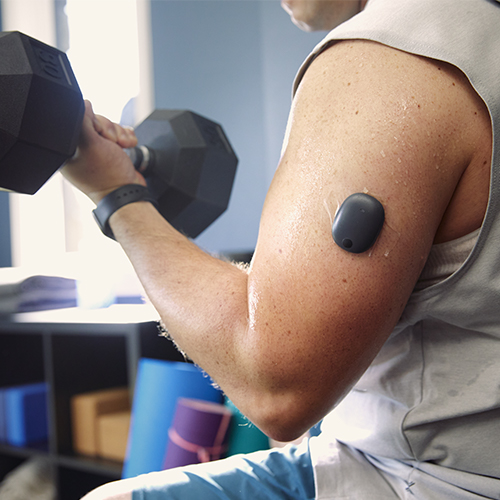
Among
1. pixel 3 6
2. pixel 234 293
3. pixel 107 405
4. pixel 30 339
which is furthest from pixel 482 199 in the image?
pixel 30 339

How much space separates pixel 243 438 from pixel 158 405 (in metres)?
0.27

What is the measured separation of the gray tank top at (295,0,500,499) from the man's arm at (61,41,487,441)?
0.02m

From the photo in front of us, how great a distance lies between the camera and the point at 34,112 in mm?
667

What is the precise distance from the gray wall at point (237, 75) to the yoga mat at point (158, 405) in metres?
0.88

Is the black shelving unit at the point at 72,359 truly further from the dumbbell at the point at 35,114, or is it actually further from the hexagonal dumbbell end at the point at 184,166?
the dumbbell at the point at 35,114

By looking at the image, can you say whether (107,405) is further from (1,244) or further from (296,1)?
(296,1)

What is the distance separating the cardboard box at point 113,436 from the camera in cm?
171

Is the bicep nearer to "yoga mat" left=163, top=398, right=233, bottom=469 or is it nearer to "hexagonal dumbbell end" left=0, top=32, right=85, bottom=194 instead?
"hexagonal dumbbell end" left=0, top=32, right=85, bottom=194

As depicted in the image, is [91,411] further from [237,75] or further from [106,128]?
[237,75]

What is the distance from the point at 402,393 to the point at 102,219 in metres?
0.48

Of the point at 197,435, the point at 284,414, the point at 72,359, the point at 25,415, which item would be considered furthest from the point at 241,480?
the point at 25,415

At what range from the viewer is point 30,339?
2115 millimetres

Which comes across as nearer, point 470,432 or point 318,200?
point 318,200

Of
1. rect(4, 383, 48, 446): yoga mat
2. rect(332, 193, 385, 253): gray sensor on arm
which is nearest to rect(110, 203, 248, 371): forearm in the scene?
rect(332, 193, 385, 253): gray sensor on arm
